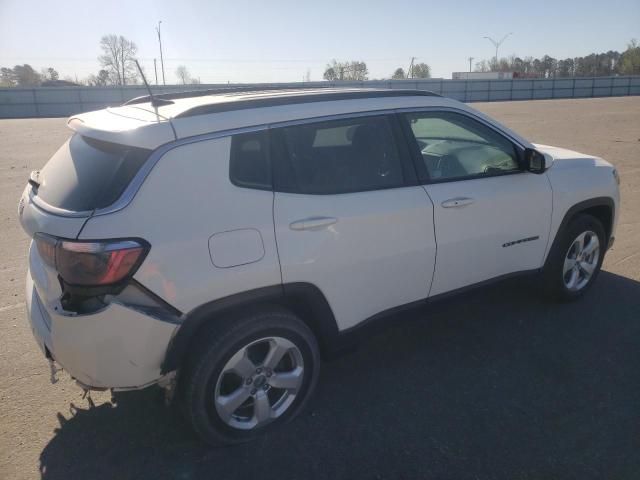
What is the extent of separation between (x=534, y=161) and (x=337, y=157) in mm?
1556

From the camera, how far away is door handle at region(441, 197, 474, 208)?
313cm

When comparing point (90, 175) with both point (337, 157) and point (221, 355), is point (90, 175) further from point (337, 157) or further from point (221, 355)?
point (337, 157)

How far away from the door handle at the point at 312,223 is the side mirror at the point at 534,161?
5.54 ft

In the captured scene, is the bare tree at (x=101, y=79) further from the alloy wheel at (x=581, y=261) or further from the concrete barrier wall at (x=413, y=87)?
the alloy wheel at (x=581, y=261)

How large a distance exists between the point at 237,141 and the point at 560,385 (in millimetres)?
2477

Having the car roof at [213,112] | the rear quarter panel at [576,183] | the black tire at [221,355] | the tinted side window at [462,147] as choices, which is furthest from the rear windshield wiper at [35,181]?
the rear quarter panel at [576,183]

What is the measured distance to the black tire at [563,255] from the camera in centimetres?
395

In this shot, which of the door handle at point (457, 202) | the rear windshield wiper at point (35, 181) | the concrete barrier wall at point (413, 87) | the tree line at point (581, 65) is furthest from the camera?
the tree line at point (581, 65)

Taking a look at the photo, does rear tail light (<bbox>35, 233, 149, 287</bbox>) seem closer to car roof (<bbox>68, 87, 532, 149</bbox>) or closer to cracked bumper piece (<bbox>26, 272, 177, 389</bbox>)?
cracked bumper piece (<bbox>26, 272, 177, 389</bbox>)

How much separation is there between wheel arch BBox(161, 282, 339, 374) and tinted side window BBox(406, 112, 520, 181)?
1.25 meters

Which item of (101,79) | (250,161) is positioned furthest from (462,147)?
(101,79)

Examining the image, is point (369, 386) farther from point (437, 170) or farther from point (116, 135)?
point (116, 135)

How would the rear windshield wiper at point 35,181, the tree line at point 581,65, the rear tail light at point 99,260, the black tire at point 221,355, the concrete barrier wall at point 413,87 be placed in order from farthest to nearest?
the tree line at point 581,65, the concrete barrier wall at point 413,87, the rear windshield wiper at point 35,181, the black tire at point 221,355, the rear tail light at point 99,260

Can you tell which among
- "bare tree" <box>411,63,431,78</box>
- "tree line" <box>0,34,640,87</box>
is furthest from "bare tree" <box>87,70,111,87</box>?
"bare tree" <box>411,63,431,78</box>
